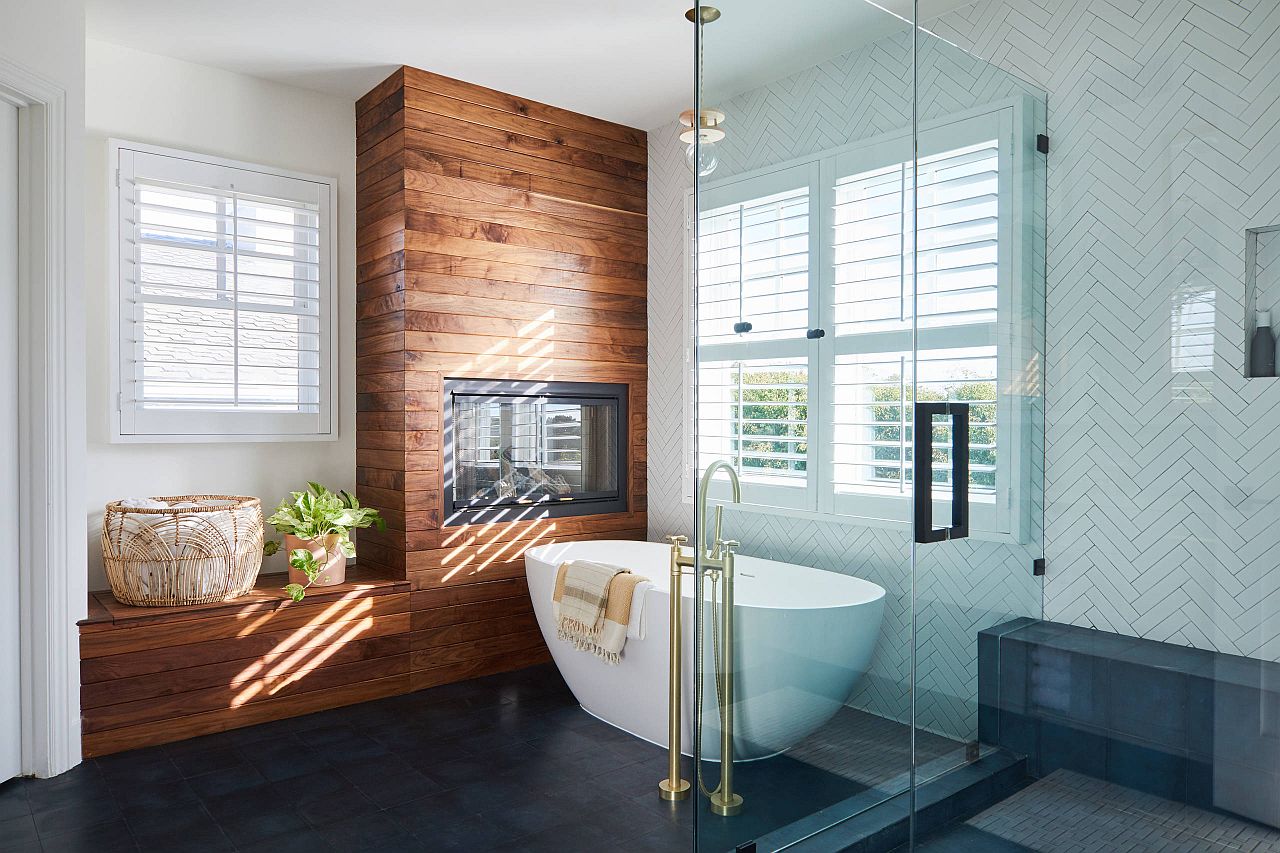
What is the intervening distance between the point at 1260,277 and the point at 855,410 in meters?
0.77

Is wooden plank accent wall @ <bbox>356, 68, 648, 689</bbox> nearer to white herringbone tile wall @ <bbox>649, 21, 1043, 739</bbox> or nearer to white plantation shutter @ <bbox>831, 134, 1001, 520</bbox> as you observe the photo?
white herringbone tile wall @ <bbox>649, 21, 1043, 739</bbox>

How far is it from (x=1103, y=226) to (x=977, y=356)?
36cm

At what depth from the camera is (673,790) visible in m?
2.72

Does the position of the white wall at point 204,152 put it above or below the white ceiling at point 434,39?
below

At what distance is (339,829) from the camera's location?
99.1 inches

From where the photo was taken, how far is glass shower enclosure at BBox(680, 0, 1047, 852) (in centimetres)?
192

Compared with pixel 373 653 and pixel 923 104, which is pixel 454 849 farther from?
pixel 923 104

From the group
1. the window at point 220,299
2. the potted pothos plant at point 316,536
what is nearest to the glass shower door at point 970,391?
the potted pothos plant at point 316,536

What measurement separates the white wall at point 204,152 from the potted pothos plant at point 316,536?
37 cm

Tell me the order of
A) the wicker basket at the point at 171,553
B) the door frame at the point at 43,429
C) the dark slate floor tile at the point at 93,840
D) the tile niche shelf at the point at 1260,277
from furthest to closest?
1. the wicker basket at the point at 171,553
2. the door frame at the point at 43,429
3. the dark slate floor tile at the point at 93,840
4. the tile niche shelf at the point at 1260,277

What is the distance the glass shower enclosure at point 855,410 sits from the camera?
6.30 ft

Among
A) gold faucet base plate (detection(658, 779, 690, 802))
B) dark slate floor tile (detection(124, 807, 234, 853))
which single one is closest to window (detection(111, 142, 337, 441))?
dark slate floor tile (detection(124, 807, 234, 853))

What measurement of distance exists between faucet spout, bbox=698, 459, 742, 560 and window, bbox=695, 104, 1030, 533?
26mm

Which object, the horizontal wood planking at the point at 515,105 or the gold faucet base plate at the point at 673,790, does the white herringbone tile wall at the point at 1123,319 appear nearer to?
the gold faucet base plate at the point at 673,790
